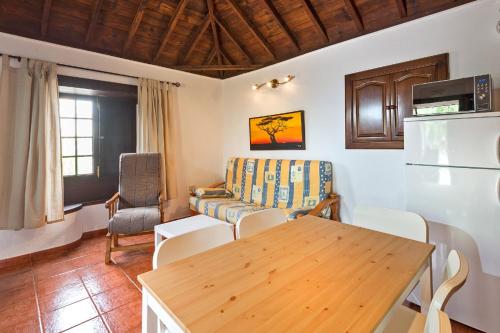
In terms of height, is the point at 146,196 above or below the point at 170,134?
below

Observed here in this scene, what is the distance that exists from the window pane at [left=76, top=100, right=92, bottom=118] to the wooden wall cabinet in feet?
11.0

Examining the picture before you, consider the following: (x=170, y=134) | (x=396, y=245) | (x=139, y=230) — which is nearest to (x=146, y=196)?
(x=139, y=230)

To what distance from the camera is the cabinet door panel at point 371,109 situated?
100 inches

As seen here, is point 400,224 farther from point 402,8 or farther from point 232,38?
point 232,38

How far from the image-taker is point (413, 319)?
113 cm

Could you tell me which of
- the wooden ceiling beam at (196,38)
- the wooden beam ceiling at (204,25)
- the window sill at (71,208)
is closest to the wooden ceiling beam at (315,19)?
the wooden beam ceiling at (204,25)

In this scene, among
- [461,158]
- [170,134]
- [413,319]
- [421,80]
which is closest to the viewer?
[413,319]

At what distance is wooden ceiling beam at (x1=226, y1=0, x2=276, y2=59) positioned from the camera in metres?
3.11

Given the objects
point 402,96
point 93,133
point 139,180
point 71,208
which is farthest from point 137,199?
point 402,96

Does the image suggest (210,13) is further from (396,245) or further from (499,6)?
(396,245)

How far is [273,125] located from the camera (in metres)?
3.63

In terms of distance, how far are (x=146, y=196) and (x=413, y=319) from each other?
9.88ft

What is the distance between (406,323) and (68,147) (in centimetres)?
383

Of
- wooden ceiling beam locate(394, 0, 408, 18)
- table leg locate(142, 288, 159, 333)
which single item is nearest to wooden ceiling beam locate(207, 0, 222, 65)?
wooden ceiling beam locate(394, 0, 408, 18)
